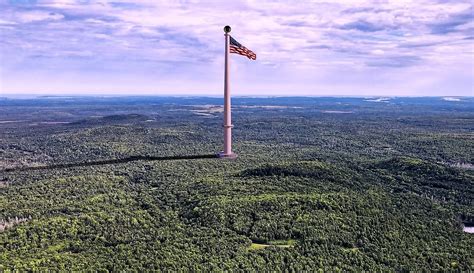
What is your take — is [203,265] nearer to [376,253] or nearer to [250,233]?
[250,233]

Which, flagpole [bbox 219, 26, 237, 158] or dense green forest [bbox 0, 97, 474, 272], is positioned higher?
flagpole [bbox 219, 26, 237, 158]

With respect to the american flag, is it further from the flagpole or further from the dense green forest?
the dense green forest

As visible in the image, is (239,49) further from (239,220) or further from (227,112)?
(239,220)

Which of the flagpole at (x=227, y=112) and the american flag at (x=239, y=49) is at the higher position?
the american flag at (x=239, y=49)

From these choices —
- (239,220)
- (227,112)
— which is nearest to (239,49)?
(227,112)

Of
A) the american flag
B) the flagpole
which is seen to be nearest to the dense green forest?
the flagpole

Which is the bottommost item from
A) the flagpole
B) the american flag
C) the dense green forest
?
the dense green forest

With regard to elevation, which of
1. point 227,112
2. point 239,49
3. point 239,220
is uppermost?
point 239,49

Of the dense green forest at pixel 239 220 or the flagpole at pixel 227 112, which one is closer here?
the flagpole at pixel 227 112

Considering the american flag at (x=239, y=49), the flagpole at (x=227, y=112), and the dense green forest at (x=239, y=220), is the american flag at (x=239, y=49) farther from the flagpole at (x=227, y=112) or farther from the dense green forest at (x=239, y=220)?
the dense green forest at (x=239, y=220)

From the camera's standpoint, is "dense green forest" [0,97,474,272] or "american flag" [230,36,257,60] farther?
"dense green forest" [0,97,474,272]

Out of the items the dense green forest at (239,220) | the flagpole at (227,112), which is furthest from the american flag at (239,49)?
the dense green forest at (239,220)
